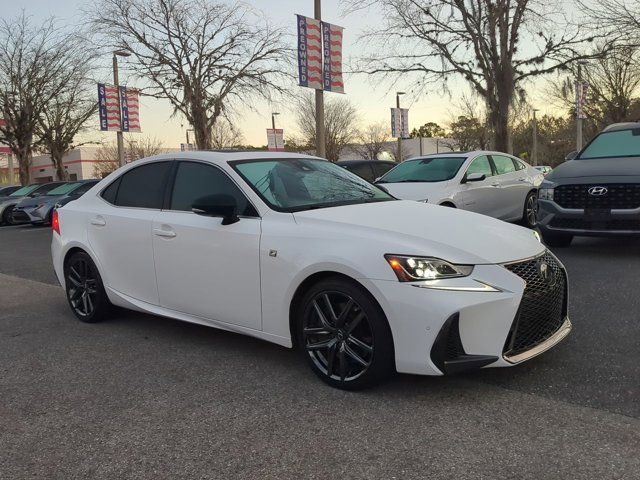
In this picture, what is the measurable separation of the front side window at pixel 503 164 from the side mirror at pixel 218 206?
743 cm

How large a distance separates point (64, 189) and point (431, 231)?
18.2 metres

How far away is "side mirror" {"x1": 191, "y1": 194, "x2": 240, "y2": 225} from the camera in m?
3.79

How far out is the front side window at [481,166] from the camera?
9520mm

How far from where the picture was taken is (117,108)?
69.5ft

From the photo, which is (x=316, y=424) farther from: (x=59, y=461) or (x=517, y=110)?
(x=517, y=110)

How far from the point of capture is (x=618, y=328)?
14.5 feet

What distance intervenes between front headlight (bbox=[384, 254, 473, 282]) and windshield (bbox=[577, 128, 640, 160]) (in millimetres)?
5809

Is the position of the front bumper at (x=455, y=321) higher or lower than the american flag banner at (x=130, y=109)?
lower

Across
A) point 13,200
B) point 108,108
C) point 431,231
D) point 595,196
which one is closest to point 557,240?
point 595,196

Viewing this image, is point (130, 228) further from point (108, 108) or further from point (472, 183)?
point (108, 108)

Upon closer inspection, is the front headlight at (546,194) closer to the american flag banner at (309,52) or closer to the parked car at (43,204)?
the american flag banner at (309,52)

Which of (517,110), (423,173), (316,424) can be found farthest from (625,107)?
(316,424)

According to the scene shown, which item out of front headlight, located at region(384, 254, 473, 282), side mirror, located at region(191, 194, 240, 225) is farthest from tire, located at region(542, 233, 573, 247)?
side mirror, located at region(191, 194, 240, 225)

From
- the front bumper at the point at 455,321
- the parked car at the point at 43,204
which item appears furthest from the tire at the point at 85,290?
the parked car at the point at 43,204
